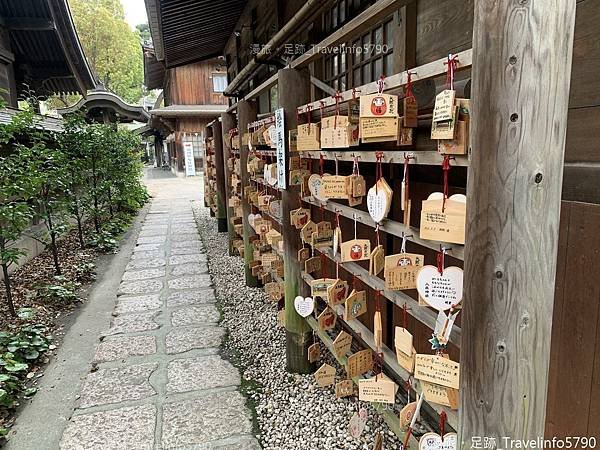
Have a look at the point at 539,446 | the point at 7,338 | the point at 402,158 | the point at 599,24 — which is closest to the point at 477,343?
the point at 539,446

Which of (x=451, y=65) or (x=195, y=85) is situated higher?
(x=195, y=85)

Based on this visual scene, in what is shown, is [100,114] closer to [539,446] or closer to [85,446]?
[85,446]

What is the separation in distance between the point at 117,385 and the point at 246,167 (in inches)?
101

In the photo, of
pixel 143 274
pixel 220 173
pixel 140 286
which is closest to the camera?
pixel 140 286

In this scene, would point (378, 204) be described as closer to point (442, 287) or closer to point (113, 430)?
point (442, 287)

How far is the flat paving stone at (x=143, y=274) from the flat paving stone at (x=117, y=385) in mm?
2636

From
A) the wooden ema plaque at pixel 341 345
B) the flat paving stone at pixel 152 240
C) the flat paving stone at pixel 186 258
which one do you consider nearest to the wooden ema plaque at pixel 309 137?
the wooden ema plaque at pixel 341 345

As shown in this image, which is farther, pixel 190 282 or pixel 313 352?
pixel 190 282

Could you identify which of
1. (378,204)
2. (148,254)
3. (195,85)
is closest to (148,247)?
(148,254)

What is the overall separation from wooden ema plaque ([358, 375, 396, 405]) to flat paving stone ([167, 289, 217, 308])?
306 centimetres

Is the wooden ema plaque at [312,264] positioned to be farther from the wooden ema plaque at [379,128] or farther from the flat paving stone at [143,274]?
the flat paving stone at [143,274]

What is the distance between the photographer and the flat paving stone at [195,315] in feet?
14.1

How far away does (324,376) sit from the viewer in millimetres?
2920

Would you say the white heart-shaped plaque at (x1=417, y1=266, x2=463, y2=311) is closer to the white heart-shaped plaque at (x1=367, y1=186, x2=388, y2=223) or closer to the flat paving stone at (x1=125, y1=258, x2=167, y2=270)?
the white heart-shaped plaque at (x1=367, y1=186, x2=388, y2=223)
